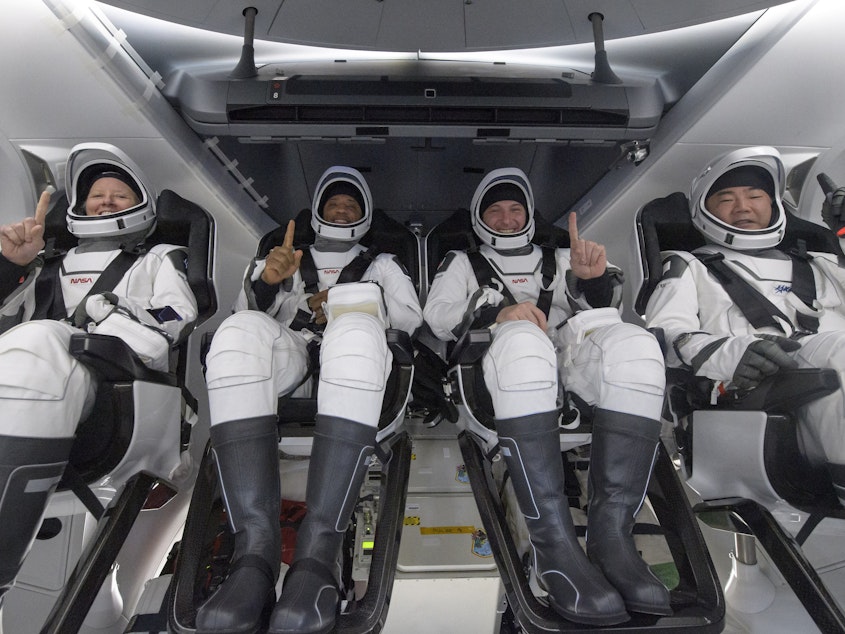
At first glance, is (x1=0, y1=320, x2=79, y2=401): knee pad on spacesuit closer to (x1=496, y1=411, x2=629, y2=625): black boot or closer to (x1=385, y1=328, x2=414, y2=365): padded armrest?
(x1=385, y1=328, x2=414, y2=365): padded armrest

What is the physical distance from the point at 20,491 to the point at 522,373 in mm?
1219

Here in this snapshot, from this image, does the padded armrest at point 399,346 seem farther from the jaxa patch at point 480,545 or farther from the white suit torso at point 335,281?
the jaxa patch at point 480,545

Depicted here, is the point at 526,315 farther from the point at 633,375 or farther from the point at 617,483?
the point at 617,483

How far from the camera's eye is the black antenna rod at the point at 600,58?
6.74 feet

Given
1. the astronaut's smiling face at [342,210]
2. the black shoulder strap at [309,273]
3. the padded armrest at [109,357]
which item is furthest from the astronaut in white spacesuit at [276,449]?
the astronaut's smiling face at [342,210]

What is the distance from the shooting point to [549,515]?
4.75ft

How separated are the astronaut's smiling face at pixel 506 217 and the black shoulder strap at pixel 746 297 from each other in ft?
2.29

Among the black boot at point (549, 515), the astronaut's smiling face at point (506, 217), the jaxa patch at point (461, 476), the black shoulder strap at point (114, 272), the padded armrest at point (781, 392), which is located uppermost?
the astronaut's smiling face at point (506, 217)

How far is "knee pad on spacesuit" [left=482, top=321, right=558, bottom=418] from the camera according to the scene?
59.4 inches

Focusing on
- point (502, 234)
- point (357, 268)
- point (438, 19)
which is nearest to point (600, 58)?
point (438, 19)

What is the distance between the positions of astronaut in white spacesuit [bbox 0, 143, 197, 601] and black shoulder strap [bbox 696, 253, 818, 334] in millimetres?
1830

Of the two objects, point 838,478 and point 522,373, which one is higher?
point 522,373

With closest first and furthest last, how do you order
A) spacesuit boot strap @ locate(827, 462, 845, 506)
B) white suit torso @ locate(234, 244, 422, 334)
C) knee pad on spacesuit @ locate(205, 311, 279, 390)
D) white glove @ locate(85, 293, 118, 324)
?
spacesuit boot strap @ locate(827, 462, 845, 506)
knee pad on spacesuit @ locate(205, 311, 279, 390)
white glove @ locate(85, 293, 118, 324)
white suit torso @ locate(234, 244, 422, 334)

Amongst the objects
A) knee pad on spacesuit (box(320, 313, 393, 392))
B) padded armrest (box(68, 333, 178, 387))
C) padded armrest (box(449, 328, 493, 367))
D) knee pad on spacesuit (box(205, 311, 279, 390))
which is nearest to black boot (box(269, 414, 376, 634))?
knee pad on spacesuit (box(320, 313, 393, 392))
